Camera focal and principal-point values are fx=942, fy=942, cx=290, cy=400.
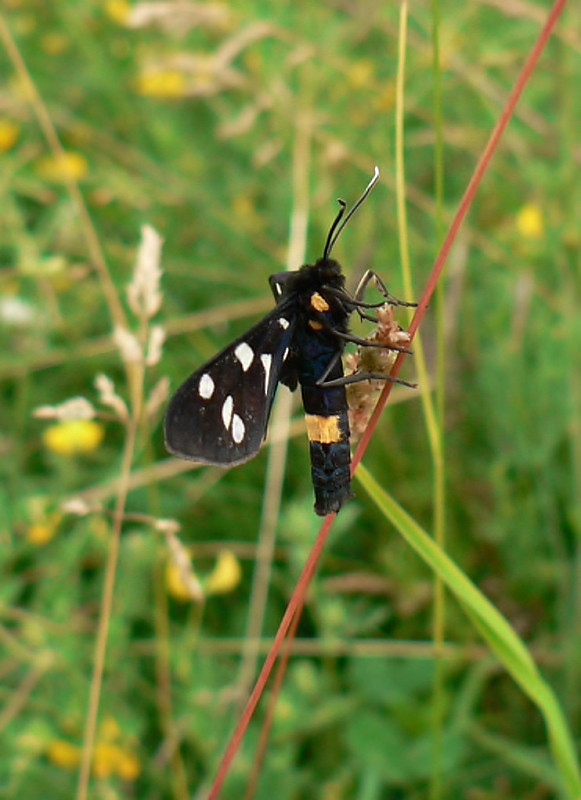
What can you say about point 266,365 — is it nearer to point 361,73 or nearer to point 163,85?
point 361,73

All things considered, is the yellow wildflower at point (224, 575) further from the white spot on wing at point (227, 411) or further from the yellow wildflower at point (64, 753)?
the white spot on wing at point (227, 411)

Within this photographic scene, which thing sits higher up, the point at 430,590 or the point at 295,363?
the point at 295,363

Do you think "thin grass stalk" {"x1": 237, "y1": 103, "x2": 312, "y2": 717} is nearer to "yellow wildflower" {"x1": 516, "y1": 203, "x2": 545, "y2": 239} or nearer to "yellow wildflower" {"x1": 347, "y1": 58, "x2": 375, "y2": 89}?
"yellow wildflower" {"x1": 347, "y1": 58, "x2": 375, "y2": 89}

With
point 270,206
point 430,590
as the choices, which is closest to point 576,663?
point 430,590

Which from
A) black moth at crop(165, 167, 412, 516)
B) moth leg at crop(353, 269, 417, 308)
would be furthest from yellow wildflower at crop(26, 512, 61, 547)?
moth leg at crop(353, 269, 417, 308)

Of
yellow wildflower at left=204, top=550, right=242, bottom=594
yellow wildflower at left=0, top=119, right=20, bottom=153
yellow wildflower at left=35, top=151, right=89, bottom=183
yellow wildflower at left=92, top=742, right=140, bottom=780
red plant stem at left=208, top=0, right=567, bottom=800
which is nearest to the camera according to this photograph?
red plant stem at left=208, top=0, right=567, bottom=800

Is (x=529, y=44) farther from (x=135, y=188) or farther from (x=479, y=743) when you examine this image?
(x=479, y=743)
